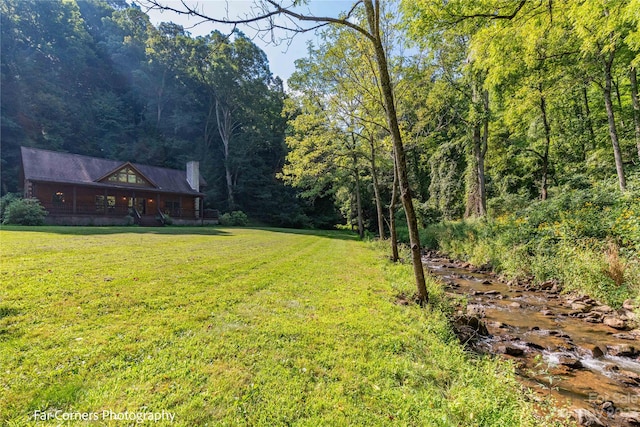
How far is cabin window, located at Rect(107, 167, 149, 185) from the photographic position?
25891 millimetres

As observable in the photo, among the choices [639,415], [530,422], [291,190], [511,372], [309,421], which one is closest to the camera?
[309,421]

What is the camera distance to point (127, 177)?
26609 mm

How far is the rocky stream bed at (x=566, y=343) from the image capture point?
338 centimetres

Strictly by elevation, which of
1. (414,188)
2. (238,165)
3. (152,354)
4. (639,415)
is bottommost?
(639,415)

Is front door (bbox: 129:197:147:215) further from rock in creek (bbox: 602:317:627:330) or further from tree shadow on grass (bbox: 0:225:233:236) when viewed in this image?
rock in creek (bbox: 602:317:627:330)

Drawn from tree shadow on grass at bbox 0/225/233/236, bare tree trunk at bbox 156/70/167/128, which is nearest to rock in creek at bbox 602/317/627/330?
tree shadow on grass at bbox 0/225/233/236

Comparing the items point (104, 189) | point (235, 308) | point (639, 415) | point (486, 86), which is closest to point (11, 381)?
point (235, 308)

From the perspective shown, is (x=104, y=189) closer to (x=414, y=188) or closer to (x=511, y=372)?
(x=414, y=188)

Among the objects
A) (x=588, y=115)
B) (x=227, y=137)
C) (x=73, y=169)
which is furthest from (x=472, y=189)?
(x=73, y=169)

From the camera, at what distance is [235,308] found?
465 centimetres

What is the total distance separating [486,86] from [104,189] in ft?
96.9

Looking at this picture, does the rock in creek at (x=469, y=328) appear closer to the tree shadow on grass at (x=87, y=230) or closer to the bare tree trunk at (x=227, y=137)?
the tree shadow on grass at (x=87, y=230)

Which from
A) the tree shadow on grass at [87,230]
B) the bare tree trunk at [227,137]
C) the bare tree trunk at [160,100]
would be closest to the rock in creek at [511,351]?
the tree shadow on grass at [87,230]

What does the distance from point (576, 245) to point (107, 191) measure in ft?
105
